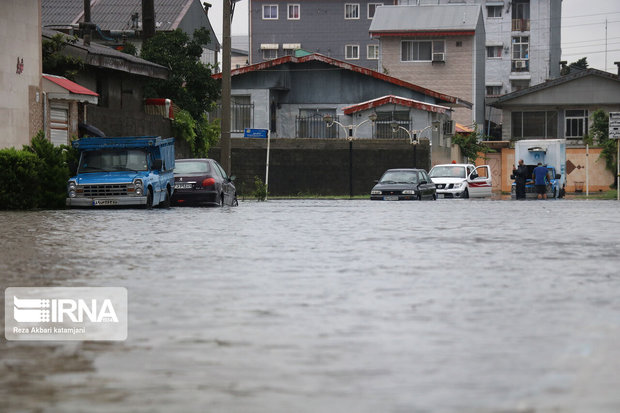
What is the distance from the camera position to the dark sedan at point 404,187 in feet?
142

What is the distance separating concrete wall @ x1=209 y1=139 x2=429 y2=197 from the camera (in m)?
53.8

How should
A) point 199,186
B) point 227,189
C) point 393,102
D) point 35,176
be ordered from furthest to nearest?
point 393,102
point 227,189
point 199,186
point 35,176

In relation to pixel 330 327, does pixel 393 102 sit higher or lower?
higher

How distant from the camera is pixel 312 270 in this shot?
13.3 meters

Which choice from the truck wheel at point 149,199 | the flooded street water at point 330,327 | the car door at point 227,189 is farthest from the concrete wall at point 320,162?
the flooded street water at point 330,327

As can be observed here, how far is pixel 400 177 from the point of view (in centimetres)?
4462

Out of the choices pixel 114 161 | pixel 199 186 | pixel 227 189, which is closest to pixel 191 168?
pixel 199 186

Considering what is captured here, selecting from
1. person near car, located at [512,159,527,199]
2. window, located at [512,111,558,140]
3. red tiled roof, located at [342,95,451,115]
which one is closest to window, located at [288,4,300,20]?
window, located at [512,111,558,140]

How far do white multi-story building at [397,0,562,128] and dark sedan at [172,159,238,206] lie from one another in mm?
62536

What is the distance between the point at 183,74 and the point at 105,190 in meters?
24.3

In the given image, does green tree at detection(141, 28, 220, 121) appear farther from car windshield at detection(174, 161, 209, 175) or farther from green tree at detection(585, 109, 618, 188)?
green tree at detection(585, 109, 618, 188)

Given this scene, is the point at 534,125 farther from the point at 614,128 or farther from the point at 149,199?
the point at 149,199
